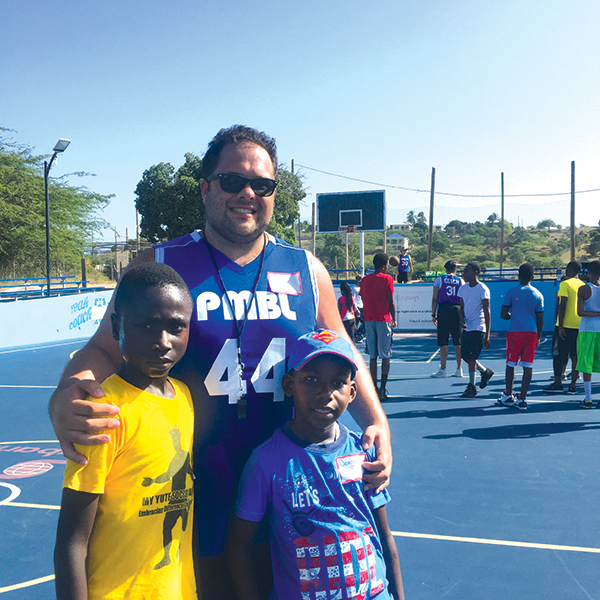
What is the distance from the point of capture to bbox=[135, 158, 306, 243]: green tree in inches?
1182

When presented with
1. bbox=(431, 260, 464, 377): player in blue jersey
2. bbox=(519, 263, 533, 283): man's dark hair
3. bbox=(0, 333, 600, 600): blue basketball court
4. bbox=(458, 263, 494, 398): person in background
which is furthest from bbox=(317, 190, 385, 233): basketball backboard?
bbox=(0, 333, 600, 600): blue basketball court

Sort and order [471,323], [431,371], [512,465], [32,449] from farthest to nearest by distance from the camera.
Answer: [431,371]
[471,323]
[32,449]
[512,465]

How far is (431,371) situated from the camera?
36.2ft

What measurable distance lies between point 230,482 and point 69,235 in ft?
123

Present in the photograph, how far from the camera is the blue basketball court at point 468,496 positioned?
3.38 metres

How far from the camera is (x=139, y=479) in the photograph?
1496 millimetres

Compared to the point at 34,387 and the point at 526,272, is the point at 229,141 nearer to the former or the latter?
the point at 526,272

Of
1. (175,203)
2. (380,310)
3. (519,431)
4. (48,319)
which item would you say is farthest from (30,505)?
(175,203)

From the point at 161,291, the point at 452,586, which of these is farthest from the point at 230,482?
the point at 452,586

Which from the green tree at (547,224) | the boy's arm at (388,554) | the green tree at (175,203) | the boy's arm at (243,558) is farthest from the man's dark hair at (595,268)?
the green tree at (547,224)

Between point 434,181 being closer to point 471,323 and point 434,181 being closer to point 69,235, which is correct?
point 69,235

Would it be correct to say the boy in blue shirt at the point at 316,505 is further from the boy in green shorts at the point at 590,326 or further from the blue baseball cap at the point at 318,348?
the boy in green shorts at the point at 590,326

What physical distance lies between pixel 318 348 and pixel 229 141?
33.4 inches

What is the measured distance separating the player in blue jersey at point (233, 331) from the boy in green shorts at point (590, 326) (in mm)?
6689
